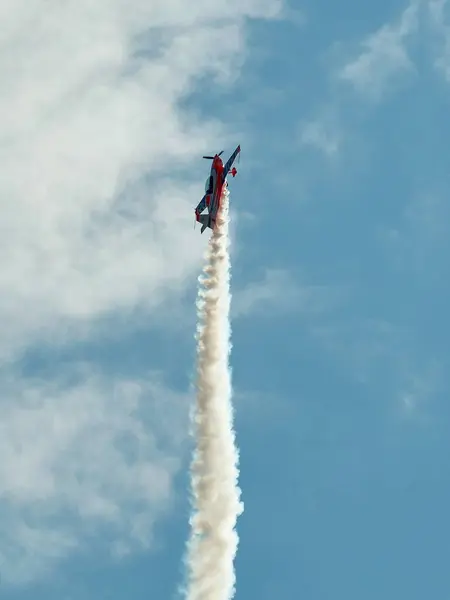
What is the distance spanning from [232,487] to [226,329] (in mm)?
17319

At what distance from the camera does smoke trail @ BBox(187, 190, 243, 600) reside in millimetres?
134625

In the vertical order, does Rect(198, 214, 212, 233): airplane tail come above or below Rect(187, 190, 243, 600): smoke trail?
above

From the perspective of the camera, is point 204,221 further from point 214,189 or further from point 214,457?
point 214,457

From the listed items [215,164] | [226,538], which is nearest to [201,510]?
[226,538]

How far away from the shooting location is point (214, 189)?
156 m

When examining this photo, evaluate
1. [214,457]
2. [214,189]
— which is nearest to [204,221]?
[214,189]

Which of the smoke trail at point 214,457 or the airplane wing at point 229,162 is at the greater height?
the airplane wing at point 229,162

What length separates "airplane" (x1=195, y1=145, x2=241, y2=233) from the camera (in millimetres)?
155500

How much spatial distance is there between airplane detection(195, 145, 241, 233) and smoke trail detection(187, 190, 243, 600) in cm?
391

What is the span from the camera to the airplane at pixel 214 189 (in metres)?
156

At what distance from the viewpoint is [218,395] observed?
471ft

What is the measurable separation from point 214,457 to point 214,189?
3094 cm

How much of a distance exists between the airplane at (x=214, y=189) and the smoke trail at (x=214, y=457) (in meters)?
3.91

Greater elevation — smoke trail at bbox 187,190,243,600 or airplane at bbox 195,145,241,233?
airplane at bbox 195,145,241,233
